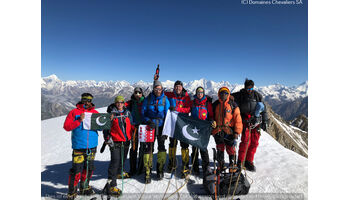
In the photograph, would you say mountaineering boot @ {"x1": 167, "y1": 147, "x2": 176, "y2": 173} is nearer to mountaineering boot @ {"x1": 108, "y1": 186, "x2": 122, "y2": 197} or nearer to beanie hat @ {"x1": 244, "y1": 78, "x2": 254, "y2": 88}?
mountaineering boot @ {"x1": 108, "y1": 186, "x2": 122, "y2": 197}

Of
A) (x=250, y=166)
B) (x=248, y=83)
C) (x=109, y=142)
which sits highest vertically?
(x=248, y=83)

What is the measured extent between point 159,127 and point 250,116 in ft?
13.2

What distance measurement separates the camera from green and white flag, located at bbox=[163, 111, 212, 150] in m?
5.91

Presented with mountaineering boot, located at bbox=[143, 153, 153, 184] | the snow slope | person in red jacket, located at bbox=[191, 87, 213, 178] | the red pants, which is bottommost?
the snow slope

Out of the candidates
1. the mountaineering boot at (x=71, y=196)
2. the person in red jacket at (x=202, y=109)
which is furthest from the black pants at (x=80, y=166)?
the person in red jacket at (x=202, y=109)

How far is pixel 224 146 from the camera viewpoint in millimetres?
6293

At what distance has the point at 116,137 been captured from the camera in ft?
18.1

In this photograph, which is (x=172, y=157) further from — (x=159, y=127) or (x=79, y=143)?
(x=79, y=143)

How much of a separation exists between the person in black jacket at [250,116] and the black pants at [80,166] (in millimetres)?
5986

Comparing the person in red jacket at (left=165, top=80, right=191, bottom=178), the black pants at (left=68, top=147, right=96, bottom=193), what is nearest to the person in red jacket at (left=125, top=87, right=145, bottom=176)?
the person in red jacket at (left=165, top=80, right=191, bottom=178)

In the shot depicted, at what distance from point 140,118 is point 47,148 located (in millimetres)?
9023

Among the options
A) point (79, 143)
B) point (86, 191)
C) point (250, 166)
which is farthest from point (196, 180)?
point (79, 143)

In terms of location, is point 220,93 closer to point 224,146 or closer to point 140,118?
point 224,146
